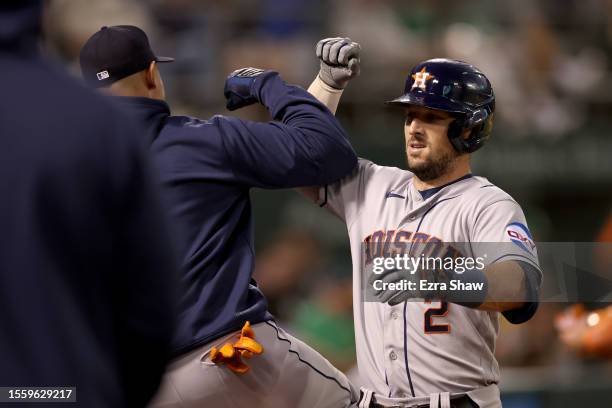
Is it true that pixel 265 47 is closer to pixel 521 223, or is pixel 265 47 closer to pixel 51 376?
pixel 521 223

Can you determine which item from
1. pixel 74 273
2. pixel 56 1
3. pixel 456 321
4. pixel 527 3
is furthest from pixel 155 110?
pixel 527 3

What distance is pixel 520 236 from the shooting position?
3273 mm

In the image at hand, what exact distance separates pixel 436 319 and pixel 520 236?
0.41m

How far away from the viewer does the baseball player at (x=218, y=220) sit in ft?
10.6

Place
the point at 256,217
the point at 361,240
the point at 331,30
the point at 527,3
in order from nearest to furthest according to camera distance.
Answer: the point at 361,240
the point at 256,217
the point at 331,30
the point at 527,3

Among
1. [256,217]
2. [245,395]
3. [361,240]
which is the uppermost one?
[361,240]

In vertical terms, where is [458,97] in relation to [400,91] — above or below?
above

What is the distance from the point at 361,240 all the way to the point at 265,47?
187 inches

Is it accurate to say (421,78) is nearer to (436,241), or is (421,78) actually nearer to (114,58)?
(436,241)

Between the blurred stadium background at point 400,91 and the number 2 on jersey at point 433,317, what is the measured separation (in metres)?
3.39

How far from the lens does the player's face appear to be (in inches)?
138

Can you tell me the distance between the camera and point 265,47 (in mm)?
8125

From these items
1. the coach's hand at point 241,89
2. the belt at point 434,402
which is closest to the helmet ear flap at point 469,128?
the coach's hand at point 241,89

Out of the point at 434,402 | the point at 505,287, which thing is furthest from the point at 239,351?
the point at 505,287
